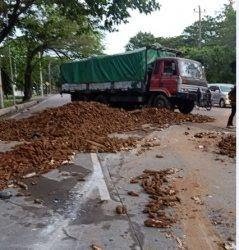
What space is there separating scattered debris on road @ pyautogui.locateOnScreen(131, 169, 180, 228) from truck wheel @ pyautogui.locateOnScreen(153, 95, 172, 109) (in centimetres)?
1034

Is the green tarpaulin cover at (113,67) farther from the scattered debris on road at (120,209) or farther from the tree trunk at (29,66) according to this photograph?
the scattered debris on road at (120,209)

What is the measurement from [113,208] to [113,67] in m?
17.1

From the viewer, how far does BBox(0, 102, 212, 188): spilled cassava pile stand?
8656 millimetres

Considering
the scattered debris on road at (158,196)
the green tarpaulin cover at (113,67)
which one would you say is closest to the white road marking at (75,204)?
the scattered debris on road at (158,196)

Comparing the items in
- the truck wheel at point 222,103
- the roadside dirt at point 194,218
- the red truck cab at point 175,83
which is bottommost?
the truck wheel at point 222,103

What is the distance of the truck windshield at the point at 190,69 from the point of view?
1836cm

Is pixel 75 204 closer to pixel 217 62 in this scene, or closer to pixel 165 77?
pixel 165 77

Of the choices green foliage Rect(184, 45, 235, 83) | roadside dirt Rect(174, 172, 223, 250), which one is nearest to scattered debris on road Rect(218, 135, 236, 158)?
roadside dirt Rect(174, 172, 223, 250)

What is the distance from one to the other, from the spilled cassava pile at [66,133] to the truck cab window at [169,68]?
105 inches

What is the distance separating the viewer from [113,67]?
2275 cm

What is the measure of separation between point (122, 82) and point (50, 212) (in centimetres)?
1592

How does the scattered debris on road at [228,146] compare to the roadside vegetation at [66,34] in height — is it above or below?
below

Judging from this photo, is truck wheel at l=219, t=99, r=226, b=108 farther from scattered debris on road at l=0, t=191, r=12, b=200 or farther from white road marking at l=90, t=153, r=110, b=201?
scattered debris on road at l=0, t=191, r=12, b=200

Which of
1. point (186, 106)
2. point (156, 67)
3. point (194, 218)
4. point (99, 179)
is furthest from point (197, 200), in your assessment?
point (186, 106)
